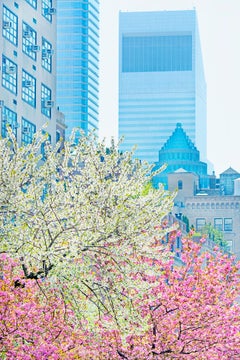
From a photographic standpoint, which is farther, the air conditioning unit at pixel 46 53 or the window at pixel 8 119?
the air conditioning unit at pixel 46 53

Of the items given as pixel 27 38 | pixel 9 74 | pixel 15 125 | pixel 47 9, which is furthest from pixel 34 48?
pixel 15 125

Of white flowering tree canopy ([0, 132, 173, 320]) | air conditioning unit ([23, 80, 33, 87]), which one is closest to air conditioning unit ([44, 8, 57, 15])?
air conditioning unit ([23, 80, 33, 87])

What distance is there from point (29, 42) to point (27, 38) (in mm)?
418

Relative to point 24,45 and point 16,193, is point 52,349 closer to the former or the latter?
point 16,193

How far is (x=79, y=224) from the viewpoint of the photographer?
30.5 meters

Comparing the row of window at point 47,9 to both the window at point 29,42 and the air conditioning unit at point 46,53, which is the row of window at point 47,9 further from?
the window at point 29,42

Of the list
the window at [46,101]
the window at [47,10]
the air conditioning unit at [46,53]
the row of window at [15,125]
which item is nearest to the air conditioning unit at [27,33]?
the air conditioning unit at [46,53]

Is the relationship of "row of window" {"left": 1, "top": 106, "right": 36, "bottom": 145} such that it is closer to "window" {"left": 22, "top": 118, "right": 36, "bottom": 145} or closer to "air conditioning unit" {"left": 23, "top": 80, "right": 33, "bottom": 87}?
"window" {"left": 22, "top": 118, "right": 36, "bottom": 145}

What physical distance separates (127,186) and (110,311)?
3.52 meters

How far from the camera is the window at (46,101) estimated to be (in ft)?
277

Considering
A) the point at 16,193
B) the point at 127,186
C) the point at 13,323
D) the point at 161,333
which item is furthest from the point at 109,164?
the point at 161,333

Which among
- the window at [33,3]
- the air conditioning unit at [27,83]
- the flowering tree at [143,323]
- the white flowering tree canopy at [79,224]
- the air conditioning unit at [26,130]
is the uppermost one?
the window at [33,3]

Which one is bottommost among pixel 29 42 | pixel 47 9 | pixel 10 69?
pixel 10 69

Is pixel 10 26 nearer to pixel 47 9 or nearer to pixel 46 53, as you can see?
pixel 46 53
